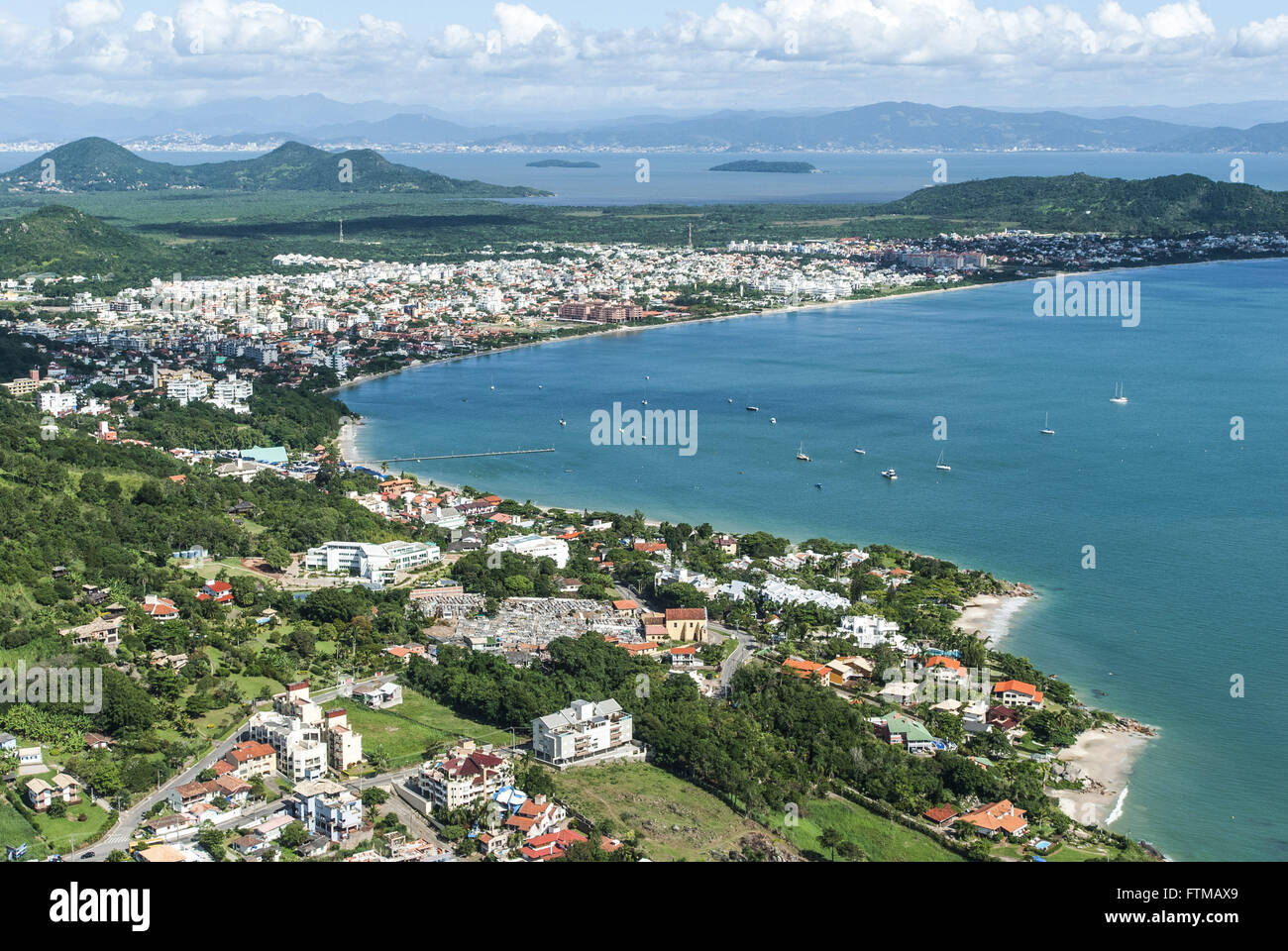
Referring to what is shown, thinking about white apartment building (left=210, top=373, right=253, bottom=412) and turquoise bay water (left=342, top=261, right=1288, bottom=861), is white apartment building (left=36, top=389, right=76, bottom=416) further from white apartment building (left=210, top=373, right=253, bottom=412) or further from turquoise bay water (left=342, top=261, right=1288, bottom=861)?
turquoise bay water (left=342, top=261, right=1288, bottom=861)

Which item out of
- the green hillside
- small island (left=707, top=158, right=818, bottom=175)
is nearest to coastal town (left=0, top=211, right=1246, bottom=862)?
the green hillside

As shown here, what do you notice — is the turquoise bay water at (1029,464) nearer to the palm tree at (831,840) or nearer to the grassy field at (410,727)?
the palm tree at (831,840)

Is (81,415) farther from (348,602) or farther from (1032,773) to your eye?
(1032,773)

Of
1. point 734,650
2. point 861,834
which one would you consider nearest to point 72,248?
point 734,650

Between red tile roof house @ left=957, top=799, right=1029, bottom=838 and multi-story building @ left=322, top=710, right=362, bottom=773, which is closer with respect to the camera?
A: red tile roof house @ left=957, top=799, right=1029, bottom=838

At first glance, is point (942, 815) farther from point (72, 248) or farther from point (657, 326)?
point (72, 248)

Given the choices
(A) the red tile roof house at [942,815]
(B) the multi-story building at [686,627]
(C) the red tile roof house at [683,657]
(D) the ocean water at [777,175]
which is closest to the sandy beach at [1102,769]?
(A) the red tile roof house at [942,815]
